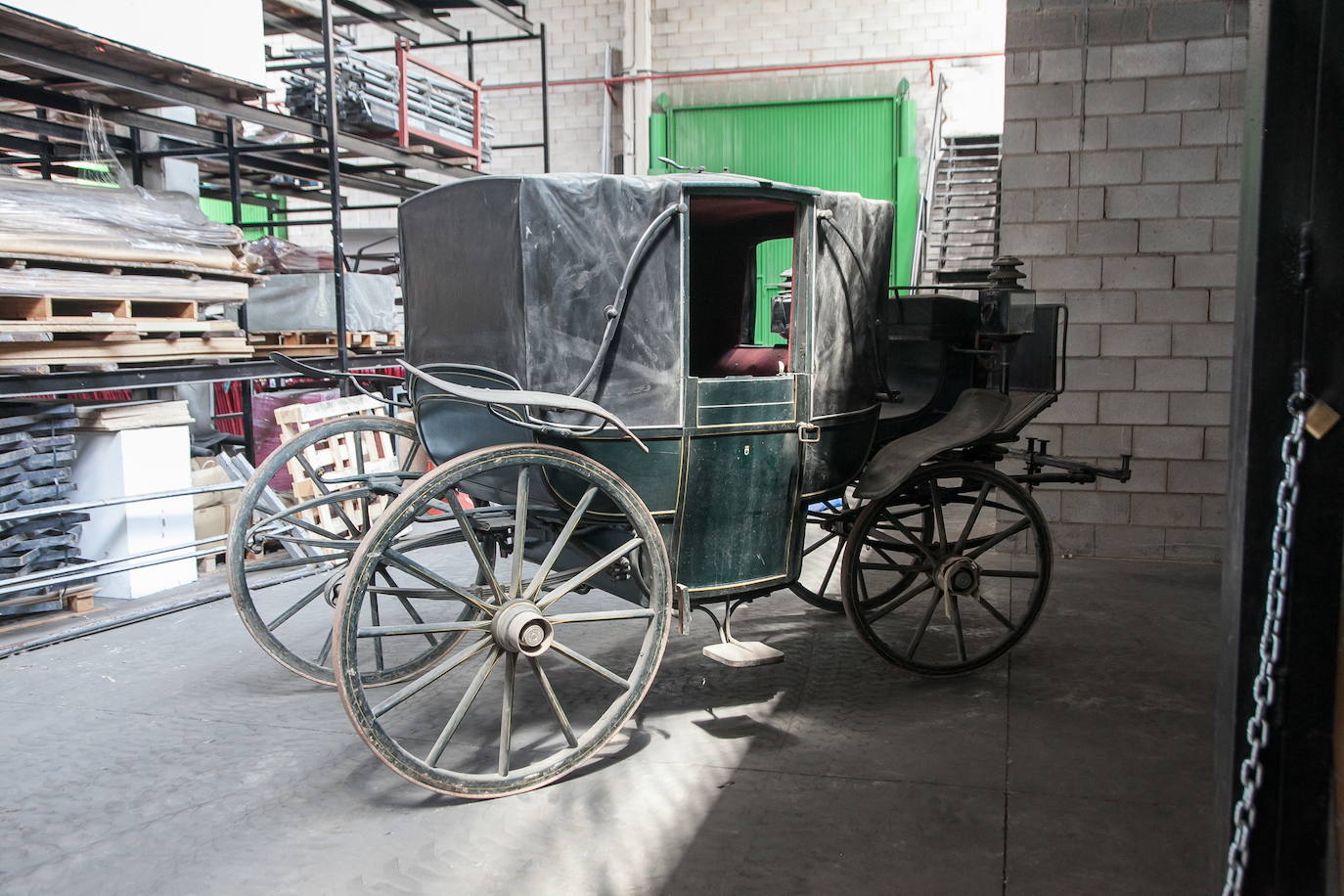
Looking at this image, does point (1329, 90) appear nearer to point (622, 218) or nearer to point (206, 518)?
point (622, 218)

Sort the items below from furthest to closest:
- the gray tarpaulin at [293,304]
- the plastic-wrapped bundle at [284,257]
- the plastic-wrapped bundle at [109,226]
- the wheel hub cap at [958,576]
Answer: the plastic-wrapped bundle at [284,257], the gray tarpaulin at [293,304], the plastic-wrapped bundle at [109,226], the wheel hub cap at [958,576]

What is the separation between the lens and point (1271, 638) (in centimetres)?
204

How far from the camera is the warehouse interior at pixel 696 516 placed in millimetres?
2264

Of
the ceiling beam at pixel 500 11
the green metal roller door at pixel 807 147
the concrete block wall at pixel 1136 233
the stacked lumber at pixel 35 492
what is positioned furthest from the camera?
the green metal roller door at pixel 807 147

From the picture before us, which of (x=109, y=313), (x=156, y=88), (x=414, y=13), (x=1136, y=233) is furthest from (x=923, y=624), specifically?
(x=414, y=13)

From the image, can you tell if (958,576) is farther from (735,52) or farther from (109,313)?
(735,52)

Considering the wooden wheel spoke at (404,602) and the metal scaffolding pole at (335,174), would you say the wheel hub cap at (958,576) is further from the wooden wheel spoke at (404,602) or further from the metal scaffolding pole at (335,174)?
the metal scaffolding pole at (335,174)

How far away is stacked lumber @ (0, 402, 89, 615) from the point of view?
5.59 meters

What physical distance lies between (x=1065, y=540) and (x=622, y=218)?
4.74 metres

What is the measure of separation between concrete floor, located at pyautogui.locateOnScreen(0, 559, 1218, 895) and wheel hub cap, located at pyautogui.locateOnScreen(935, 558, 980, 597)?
44 cm

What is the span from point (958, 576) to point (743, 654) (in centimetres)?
105

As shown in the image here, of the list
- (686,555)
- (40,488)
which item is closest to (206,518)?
(40,488)

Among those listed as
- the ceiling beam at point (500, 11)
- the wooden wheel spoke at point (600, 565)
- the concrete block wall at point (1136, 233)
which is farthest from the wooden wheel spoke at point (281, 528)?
the ceiling beam at point (500, 11)

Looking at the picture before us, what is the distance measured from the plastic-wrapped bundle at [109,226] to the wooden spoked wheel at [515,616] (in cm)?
295
